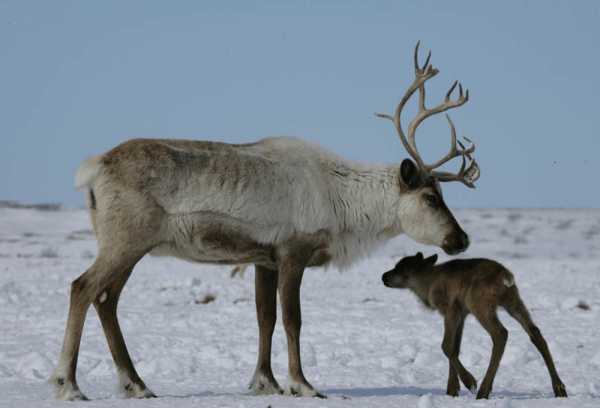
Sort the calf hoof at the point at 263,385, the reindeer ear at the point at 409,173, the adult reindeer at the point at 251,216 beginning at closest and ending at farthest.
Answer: the adult reindeer at the point at 251,216 < the calf hoof at the point at 263,385 < the reindeer ear at the point at 409,173

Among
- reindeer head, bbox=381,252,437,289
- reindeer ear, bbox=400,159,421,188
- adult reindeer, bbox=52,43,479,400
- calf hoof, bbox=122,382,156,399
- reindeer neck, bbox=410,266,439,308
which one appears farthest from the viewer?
reindeer head, bbox=381,252,437,289

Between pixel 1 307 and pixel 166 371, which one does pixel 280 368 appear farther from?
pixel 1 307

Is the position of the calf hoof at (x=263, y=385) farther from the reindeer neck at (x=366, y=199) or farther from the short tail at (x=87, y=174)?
the short tail at (x=87, y=174)

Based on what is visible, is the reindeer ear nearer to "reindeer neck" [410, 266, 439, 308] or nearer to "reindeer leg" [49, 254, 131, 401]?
"reindeer neck" [410, 266, 439, 308]

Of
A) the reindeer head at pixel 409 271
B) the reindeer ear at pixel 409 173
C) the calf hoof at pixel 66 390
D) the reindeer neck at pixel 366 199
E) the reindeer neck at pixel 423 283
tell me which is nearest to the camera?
the calf hoof at pixel 66 390

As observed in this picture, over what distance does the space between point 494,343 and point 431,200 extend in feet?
4.92

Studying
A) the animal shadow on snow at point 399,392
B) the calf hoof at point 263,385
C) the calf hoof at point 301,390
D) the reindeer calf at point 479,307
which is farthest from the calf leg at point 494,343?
the calf hoof at point 263,385

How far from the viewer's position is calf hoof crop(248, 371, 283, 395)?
26.3ft

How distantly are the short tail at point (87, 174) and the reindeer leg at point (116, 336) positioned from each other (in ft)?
2.55

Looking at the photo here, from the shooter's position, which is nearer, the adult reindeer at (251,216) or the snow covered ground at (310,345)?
the adult reindeer at (251,216)

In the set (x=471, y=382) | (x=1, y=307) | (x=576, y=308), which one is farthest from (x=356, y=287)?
(x=471, y=382)

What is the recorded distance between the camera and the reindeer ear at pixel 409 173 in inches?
334

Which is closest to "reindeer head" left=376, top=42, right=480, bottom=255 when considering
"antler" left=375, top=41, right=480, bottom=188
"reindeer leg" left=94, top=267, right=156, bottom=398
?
"antler" left=375, top=41, right=480, bottom=188

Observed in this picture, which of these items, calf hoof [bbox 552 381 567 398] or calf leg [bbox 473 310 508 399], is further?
calf hoof [bbox 552 381 567 398]
